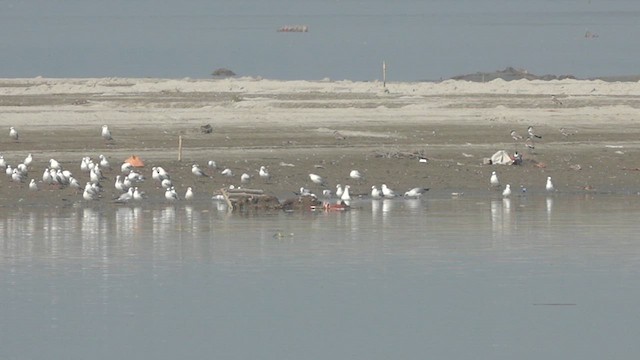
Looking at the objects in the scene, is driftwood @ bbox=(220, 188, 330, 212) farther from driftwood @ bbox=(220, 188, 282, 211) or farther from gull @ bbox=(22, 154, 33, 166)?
gull @ bbox=(22, 154, 33, 166)

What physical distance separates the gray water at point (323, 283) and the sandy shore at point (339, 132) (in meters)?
2.18

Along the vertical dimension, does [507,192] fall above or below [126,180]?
below

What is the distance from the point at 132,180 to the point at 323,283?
23.9ft

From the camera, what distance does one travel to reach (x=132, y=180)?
21.6 meters

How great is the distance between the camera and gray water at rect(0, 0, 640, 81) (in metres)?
48.0

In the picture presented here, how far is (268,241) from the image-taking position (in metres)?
17.6

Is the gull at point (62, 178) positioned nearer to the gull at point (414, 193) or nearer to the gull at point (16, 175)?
the gull at point (16, 175)

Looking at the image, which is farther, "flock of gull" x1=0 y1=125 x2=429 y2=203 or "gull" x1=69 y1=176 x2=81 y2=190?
"gull" x1=69 y1=176 x2=81 y2=190

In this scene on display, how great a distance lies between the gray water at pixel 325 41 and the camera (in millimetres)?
48000

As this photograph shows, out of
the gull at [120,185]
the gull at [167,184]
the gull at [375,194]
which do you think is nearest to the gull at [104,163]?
the gull at [120,185]

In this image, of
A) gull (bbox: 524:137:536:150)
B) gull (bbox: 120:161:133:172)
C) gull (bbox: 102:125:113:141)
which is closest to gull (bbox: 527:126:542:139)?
gull (bbox: 524:137:536:150)

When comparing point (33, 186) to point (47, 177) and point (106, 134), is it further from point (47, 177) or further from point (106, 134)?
point (106, 134)

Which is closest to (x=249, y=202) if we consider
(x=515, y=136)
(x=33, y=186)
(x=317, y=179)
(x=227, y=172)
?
(x=317, y=179)

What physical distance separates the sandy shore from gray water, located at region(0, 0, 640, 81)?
9239 mm
